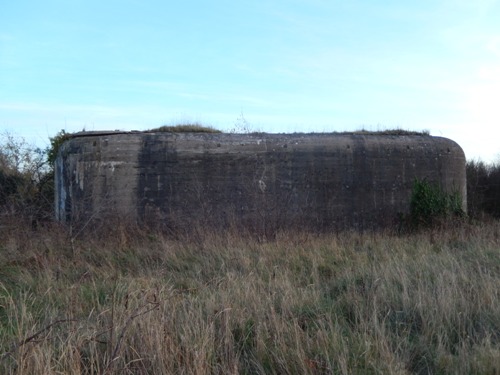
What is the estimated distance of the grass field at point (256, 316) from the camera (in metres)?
3.53

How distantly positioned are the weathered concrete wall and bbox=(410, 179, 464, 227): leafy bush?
0.24m

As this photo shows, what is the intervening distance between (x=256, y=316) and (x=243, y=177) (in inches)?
290

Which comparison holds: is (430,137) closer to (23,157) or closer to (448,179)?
(448,179)

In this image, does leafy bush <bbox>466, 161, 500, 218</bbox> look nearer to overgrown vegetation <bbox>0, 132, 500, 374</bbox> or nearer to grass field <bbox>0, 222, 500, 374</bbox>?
overgrown vegetation <bbox>0, 132, 500, 374</bbox>

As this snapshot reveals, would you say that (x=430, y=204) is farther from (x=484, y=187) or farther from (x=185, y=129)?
(x=484, y=187)

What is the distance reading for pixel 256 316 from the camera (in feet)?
14.2

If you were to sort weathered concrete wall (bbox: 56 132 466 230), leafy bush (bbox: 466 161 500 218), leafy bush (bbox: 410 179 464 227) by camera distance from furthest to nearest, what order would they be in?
leafy bush (bbox: 466 161 500 218)
leafy bush (bbox: 410 179 464 227)
weathered concrete wall (bbox: 56 132 466 230)

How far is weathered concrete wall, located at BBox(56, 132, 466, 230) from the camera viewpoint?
A: 1118 cm

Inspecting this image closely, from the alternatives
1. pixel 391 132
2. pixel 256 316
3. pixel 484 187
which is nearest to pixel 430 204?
pixel 391 132

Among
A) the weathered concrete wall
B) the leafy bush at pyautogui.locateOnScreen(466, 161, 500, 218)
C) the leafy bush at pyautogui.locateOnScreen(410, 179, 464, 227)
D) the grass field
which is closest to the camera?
the grass field

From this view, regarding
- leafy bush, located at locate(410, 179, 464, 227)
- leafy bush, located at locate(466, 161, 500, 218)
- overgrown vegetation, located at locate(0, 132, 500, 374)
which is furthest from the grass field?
leafy bush, located at locate(466, 161, 500, 218)

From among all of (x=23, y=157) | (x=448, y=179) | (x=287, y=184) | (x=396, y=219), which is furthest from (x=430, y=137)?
(x=23, y=157)

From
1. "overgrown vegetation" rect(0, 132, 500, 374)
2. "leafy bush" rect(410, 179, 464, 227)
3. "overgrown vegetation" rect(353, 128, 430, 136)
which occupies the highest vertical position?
"overgrown vegetation" rect(353, 128, 430, 136)

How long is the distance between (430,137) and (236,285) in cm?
901
